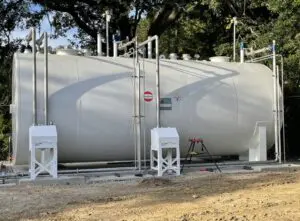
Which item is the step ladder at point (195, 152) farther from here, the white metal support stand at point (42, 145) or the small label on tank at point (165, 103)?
the white metal support stand at point (42, 145)

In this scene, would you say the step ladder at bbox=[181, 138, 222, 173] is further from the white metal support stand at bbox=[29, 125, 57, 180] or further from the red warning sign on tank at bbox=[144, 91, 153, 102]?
the white metal support stand at bbox=[29, 125, 57, 180]

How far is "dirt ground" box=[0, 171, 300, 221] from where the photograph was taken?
26.3ft

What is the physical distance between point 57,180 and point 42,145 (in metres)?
0.93

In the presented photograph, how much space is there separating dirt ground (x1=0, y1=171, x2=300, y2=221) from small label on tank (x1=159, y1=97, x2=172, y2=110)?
8.03ft

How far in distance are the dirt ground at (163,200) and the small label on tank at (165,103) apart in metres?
2.45

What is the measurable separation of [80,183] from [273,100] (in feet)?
23.1

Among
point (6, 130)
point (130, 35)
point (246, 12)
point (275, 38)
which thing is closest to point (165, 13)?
point (130, 35)

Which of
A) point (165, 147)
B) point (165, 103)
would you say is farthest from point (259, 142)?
point (165, 147)

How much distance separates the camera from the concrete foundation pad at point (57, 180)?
489 inches

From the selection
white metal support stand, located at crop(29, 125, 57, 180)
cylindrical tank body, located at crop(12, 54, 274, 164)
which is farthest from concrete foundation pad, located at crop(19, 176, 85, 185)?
cylindrical tank body, located at crop(12, 54, 274, 164)

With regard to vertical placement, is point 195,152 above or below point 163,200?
above

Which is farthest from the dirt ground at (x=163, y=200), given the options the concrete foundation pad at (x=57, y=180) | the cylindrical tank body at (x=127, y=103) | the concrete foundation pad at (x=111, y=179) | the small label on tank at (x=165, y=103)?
the small label on tank at (x=165, y=103)

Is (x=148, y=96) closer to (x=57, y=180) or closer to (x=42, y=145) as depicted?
(x=42, y=145)

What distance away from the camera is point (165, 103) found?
14.8 m
